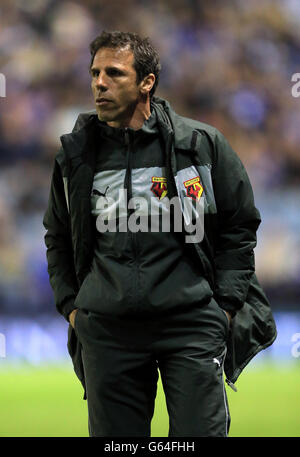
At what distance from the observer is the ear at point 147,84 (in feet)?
7.88

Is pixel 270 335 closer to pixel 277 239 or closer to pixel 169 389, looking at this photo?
pixel 169 389

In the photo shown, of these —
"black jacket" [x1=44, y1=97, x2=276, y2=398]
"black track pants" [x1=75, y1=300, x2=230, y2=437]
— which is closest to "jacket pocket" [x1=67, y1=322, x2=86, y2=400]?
"black jacket" [x1=44, y1=97, x2=276, y2=398]

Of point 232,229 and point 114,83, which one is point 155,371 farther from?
point 114,83

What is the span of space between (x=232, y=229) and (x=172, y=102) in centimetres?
239

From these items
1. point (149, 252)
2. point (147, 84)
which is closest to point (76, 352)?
point (149, 252)

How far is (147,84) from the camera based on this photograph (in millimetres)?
2420

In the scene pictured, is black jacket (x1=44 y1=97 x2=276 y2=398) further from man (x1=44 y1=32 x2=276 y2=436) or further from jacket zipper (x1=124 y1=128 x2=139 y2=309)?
jacket zipper (x1=124 y1=128 x2=139 y2=309)

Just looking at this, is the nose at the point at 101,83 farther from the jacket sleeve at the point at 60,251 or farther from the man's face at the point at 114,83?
the jacket sleeve at the point at 60,251

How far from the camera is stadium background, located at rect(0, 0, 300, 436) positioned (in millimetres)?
4531

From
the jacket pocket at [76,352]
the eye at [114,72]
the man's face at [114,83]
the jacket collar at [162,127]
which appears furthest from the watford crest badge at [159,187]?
the jacket pocket at [76,352]

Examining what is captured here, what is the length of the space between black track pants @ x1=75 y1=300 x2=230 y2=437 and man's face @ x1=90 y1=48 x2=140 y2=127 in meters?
0.62

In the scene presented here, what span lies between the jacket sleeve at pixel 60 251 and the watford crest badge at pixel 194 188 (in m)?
0.43

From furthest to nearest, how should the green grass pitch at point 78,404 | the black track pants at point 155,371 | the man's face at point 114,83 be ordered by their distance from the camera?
the green grass pitch at point 78,404 → the man's face at point 114,83 → the black track pants at point 155,371

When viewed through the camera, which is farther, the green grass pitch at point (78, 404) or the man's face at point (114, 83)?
the green grass pitch at point (78, 404)
